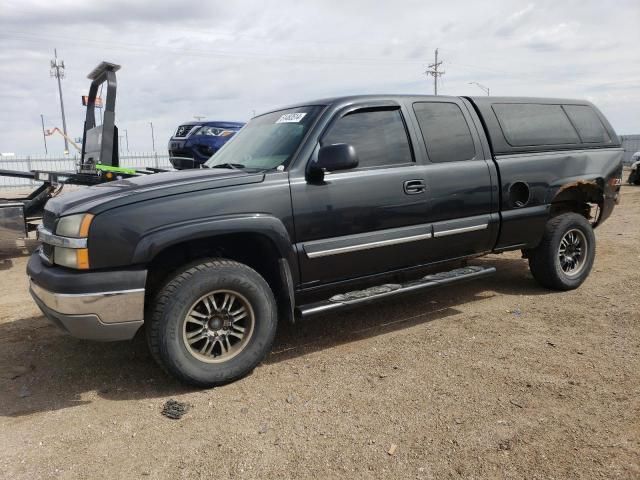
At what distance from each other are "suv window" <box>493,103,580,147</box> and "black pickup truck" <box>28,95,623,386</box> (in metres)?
0.02

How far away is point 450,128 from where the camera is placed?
4.56 metres

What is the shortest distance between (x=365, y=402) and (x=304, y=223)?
1289 mm

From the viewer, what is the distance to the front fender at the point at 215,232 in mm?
3170

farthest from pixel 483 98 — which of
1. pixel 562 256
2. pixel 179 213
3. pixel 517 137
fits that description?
pixel 179 213

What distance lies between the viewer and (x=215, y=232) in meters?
3.35

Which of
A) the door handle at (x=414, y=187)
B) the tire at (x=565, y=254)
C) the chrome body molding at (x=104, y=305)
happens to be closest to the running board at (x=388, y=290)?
the door handle at (x=414, y=187)

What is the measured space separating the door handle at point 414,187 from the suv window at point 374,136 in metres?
0.19

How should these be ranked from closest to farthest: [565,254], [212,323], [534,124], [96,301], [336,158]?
[96,301]
[212,323]
[336,158]
[534,124]
[565,254]

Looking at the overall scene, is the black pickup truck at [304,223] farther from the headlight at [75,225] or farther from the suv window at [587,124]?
the suv window at [587,124]

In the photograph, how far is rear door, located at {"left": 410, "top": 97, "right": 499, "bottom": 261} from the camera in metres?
4.32

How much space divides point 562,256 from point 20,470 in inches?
198

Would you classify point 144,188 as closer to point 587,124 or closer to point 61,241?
point 61,241

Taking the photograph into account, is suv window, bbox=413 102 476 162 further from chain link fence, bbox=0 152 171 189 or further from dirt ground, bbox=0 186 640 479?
chain link fence, bbox=0 152 171 189

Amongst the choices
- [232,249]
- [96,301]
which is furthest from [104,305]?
[232,249]
